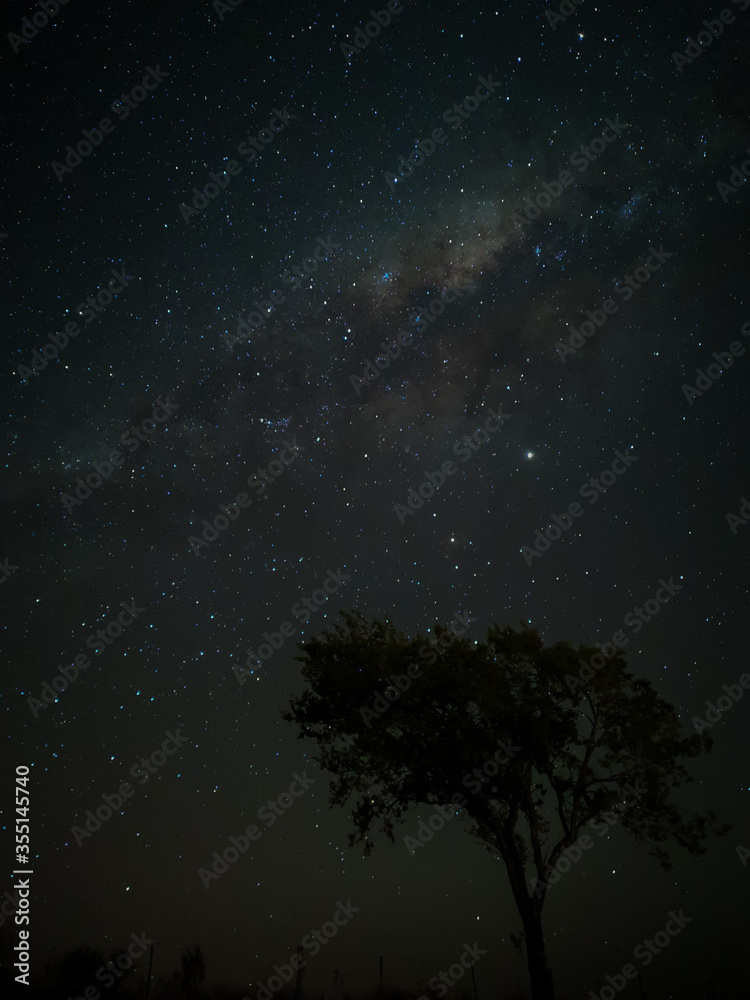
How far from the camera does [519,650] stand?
17.6m

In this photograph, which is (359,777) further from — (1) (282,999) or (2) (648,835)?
(1) (282,999)

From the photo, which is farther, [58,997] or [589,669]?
[58,997]

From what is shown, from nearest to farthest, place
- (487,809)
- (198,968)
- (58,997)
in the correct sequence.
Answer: (487,809) → (58,997) → (198,968)

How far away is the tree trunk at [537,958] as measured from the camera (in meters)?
14.4

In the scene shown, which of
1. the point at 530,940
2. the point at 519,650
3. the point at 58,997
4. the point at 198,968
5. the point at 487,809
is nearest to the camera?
the point at 530,940

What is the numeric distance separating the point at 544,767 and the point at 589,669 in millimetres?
3071

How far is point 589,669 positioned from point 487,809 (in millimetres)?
4825

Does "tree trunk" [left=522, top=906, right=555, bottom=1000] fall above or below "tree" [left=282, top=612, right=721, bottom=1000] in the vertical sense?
below

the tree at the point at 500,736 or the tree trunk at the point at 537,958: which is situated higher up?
the tree at the point at 500,736

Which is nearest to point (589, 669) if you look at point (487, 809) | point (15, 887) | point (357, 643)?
point (487, 809)

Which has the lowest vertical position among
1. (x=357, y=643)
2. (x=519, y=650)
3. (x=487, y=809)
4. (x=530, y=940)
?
(x=530, y=940)

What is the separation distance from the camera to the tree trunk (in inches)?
565

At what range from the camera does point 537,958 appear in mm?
14500

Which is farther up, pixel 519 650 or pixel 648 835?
pixel 519 650
